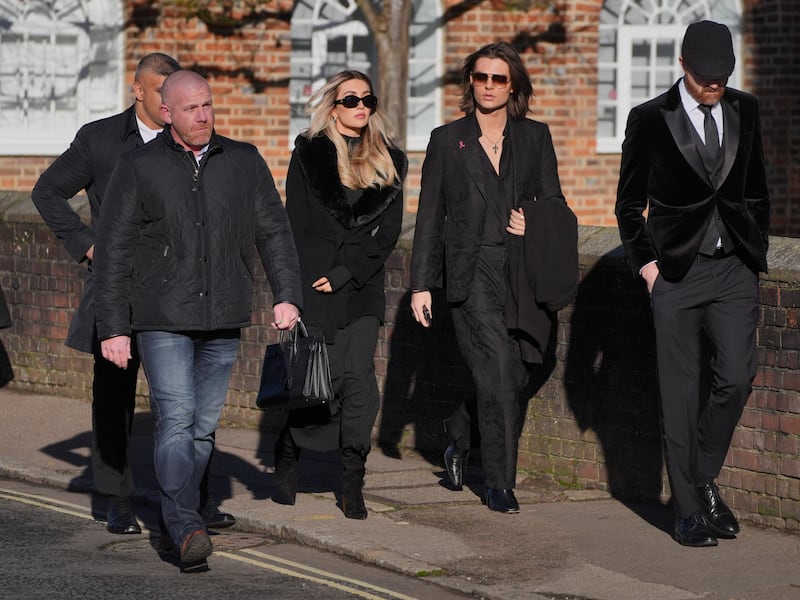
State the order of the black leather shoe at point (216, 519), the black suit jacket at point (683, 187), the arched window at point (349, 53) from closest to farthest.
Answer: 1. the black suit jacket at point (683, 187)
2. the black leather shoe at point (216, 519)
3. the arched window at point (349, 53)

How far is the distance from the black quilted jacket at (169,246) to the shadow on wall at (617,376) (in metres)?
2.21

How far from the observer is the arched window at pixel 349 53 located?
17766mm

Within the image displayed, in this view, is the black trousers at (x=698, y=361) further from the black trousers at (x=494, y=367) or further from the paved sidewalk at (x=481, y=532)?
the black trousers at (x=494, y=367)

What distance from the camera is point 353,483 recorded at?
789 centimetres

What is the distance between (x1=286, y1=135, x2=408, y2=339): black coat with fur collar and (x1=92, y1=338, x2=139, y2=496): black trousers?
2.88 feet

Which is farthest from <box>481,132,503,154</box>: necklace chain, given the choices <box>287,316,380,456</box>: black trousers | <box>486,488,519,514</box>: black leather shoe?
<box>486,488,519,514</box>: black leather shoe

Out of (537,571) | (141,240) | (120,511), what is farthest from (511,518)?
(141,240)

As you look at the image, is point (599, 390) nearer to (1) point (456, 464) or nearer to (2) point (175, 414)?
(1) point (456, 464)

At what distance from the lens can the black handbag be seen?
745 centimetres

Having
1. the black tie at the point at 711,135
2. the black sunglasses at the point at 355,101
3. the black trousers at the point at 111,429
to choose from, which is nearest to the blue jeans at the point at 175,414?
the black trousers at the point at 111,429

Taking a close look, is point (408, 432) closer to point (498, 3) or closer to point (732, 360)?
point (732, 360)

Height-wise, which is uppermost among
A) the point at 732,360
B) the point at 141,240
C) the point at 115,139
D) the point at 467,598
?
the point at 115,139

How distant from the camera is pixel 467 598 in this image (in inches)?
261

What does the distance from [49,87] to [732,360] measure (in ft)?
38.3
